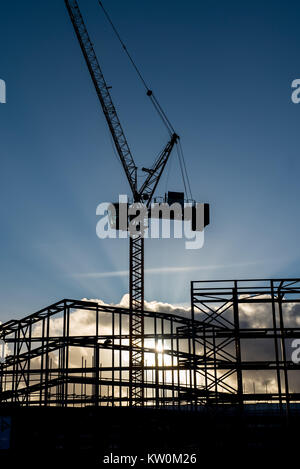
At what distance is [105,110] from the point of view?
2628 inches

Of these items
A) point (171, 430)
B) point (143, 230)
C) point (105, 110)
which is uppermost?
point (105, 110)

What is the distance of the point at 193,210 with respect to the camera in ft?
216

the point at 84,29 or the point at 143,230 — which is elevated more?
the point at 84,29

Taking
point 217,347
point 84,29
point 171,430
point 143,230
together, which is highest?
point 84,29

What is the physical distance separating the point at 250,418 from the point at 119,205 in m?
41.1

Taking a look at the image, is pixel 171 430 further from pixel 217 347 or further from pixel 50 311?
pixel 50 311
